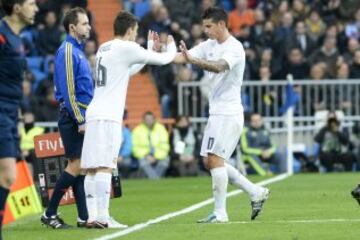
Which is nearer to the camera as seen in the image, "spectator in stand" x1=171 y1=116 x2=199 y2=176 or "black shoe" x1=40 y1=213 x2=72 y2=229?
"black shoe" x1=40 y1=213 x2=72 y2=229

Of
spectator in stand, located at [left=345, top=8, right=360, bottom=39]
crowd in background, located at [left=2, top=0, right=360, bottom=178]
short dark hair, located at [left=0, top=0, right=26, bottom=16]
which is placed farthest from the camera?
spectator in stand, located at [left=345, top=8, right=360, bottom=39]

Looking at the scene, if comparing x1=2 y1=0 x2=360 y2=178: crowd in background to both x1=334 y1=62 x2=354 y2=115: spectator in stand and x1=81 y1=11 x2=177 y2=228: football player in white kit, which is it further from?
x1=81 y1=11 x2=177 y2=228: football player in white kit

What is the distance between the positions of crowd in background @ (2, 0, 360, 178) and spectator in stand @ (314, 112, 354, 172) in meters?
0.07

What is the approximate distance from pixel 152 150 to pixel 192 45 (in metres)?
3.42

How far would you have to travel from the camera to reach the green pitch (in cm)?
1361

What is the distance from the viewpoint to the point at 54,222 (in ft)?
49.0

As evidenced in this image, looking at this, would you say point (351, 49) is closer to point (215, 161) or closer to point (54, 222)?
point (215, 161)

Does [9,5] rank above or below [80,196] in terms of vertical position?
above

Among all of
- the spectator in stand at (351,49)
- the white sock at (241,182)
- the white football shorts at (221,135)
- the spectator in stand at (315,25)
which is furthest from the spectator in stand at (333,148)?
the white football shorts at (221,135)

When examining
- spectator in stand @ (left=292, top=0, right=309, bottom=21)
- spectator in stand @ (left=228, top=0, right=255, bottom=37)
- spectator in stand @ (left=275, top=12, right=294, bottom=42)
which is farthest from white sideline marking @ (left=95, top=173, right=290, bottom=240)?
spectator in stand @ (left=292, top=0, right=309, bottom=21)

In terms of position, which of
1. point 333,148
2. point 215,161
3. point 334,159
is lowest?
point 334,159

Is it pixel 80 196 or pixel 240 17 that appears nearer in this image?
pixel 80 196

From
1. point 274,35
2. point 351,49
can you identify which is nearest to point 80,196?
point 351,49

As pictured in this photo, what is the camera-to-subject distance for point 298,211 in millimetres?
16625
